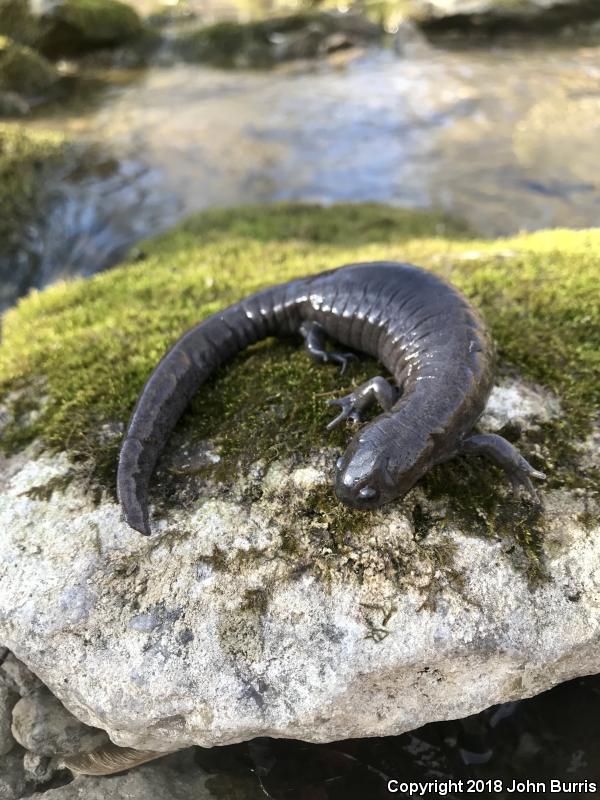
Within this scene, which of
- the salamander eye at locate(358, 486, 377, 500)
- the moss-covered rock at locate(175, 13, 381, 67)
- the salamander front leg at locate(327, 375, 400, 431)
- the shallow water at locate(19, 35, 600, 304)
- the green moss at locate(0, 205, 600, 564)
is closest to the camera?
the salamander eye at locate(358, 486, 377, 500)

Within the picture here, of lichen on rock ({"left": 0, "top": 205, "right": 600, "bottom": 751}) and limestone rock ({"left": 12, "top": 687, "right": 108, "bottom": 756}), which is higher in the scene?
lichen on rock ({"left": 0, "top": 205, "right": 600, "bottom": 751})

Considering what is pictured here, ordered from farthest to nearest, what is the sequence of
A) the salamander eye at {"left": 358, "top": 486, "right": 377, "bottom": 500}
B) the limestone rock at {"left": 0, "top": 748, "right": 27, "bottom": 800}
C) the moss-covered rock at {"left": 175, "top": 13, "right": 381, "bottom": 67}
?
the moss-covered rock at {"left": 175, "top": 13, "right": 381, "bottom": 67}
the limestone rock at {"left": 0, "top": 748, "right": 27, "bottom": 800}
the salamander eye at {"left": 358, "top": 486, "right": 377, "bottom": 500}

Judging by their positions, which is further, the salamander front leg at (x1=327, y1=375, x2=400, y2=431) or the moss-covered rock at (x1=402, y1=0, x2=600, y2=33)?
the moss-covered rock at (x1=402, y1=0, x2=600, y2=33)

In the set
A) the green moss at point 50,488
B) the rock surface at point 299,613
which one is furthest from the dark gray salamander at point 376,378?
the green moss at point 50,488

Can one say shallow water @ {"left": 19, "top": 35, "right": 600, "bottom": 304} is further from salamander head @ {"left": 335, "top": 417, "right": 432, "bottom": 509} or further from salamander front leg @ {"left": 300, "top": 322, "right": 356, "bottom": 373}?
salamander head @ {"left": 335, "top": 417, "right": 432, "bottom": 509}

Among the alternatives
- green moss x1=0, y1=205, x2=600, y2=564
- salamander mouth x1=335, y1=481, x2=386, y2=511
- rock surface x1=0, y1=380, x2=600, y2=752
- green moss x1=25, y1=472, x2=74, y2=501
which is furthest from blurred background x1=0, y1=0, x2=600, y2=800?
green moss x1=25, y1=472, x2=74, y2=501

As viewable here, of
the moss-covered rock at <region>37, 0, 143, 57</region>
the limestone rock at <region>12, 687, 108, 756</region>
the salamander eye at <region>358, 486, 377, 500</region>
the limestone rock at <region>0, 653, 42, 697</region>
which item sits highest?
the moss-covered rock at <region>37, 0, 143, 57</region>

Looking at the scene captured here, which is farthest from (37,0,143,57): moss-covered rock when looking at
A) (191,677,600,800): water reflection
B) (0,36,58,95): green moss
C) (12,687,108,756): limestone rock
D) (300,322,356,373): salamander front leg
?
(191,677,600,800): water reflection
